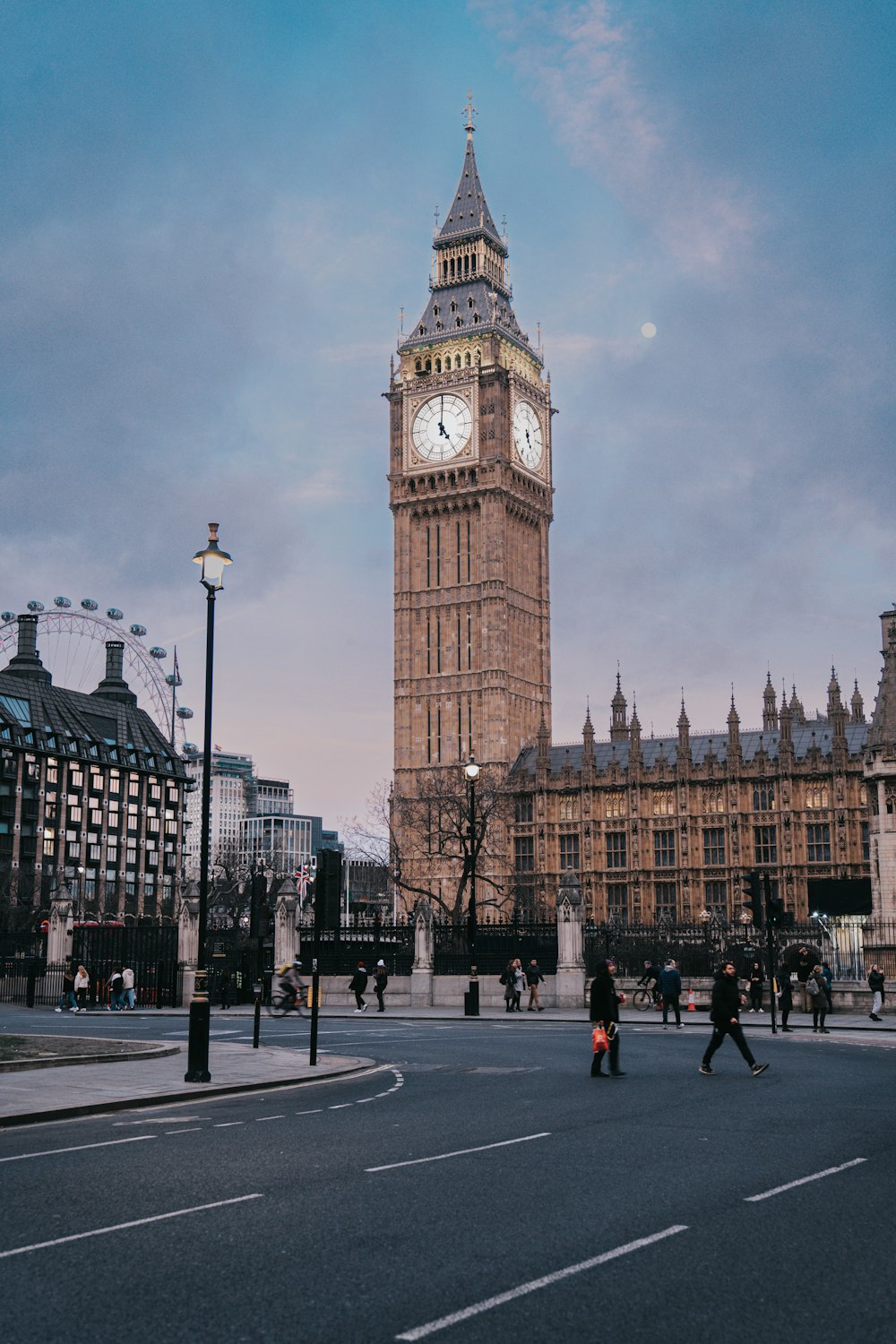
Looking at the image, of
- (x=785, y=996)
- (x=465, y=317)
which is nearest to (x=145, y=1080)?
(x=785, y=996)

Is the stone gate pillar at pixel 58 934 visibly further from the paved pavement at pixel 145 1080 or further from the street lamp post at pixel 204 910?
the street lamp post at pixel 204 910

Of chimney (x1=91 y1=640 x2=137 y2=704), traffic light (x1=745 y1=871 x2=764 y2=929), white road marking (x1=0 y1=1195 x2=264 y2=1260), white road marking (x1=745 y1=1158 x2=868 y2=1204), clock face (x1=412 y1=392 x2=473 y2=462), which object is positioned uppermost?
clock face (x1=412 y1=392 x2=473 y2=462)

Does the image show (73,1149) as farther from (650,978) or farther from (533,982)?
(650,978)

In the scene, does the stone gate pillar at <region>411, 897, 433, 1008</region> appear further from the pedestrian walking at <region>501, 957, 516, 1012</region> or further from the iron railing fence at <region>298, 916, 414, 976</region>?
the pedestrian walking at <region>501, 957, 516, 1012</region>

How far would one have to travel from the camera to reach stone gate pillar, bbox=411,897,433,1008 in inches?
1671

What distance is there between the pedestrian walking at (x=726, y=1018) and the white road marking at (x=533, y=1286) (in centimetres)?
1054

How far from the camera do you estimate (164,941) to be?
43.2 meters

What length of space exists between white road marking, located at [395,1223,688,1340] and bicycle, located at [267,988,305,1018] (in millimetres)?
29504

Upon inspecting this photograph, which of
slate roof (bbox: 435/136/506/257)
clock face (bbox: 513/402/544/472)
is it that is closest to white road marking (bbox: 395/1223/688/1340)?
clock face (bbox: 513/402/544/472)

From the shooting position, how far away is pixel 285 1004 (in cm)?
3781

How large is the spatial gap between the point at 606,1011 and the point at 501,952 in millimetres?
24264

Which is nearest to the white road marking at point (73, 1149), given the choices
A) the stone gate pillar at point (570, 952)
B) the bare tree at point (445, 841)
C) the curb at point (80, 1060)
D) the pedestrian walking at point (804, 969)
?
the curb at point (80, 1060)

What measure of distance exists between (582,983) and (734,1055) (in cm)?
1689

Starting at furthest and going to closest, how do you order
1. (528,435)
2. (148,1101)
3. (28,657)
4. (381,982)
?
(28,657) → (528,435) → (381,982) → (148,1101)
